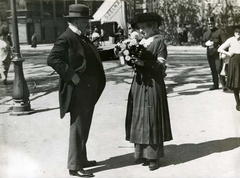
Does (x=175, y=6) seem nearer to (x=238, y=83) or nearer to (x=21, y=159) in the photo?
(x=238, y=83)

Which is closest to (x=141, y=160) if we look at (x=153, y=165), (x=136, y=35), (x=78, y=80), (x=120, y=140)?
(x=153, y=165)

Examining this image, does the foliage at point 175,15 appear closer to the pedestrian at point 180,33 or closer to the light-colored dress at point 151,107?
the pedestrian at point 180,33

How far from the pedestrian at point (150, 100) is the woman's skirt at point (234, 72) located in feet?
10.9

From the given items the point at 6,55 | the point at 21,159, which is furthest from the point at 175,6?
the point at 21,159

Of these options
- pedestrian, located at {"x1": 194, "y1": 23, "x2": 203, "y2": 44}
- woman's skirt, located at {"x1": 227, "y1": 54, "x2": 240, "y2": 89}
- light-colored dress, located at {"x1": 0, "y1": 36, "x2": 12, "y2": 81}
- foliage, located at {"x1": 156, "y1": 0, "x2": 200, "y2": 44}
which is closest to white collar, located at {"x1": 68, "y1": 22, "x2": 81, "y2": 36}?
woman's skirt, located at {"x1": 227, "y1": 54, "x2": 240, "y2": 89}

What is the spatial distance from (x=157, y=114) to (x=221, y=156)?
1.07 metres

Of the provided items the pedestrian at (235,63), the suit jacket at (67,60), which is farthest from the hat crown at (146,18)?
the pedestrian at (235,63)

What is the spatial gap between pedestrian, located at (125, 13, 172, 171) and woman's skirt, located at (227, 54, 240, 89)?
3325mm

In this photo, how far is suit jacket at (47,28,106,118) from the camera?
422cm

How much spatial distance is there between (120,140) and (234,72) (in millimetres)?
3006

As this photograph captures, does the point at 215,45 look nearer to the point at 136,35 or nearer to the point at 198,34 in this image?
the point at 136,35

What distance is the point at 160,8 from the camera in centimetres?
2569

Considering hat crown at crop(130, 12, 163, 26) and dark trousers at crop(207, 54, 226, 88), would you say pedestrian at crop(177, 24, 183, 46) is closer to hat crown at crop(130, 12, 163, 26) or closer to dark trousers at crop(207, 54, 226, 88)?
dark trousers at crop(207, 54, 226, 88)

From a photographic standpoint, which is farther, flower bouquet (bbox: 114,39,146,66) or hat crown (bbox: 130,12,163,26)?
hat crown (bbox: 130,12,163,26)
